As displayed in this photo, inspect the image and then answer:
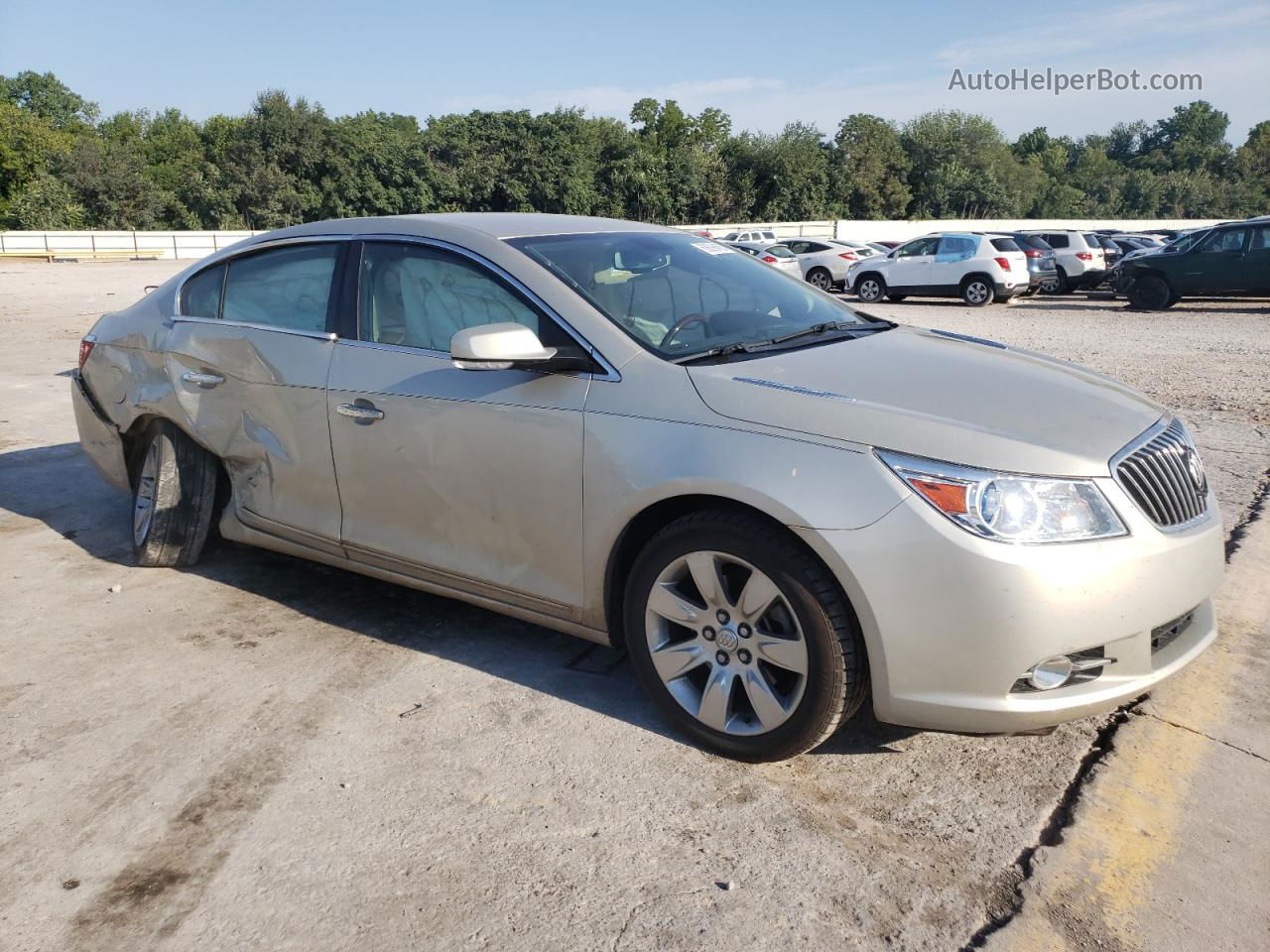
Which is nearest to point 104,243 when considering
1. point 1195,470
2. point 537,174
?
point 537,174

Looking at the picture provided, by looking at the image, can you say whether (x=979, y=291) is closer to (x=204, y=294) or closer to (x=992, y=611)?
(x=204, y=294)

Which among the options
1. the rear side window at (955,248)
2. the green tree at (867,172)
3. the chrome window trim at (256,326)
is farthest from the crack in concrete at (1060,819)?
the green tree at (867,172)

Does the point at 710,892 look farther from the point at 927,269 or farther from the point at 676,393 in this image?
the point at 927,269

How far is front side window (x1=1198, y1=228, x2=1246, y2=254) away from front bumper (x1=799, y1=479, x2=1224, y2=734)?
19040mm

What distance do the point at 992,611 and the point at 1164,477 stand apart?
0.81m

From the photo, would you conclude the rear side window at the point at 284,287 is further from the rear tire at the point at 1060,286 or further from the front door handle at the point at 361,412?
the rear tire at the point at 1060,286

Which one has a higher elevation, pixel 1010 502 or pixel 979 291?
pixel 1010 502

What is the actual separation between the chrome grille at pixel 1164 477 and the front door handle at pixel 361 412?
8.13 ft

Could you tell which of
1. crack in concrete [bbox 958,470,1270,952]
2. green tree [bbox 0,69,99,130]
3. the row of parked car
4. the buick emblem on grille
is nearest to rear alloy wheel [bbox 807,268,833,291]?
the row of parked car

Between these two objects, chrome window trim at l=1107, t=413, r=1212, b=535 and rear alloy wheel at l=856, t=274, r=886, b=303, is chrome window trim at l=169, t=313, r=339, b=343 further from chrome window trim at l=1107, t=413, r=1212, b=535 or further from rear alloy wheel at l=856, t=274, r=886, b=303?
rear alloy wheel at l=856, t=274, r=886, b=303

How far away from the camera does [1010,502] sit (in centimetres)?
270

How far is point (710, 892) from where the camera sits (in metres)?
2.56

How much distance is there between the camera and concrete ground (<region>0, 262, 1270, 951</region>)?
2465mm

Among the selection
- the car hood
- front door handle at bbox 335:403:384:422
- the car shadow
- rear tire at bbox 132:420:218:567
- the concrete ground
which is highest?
the car hood
